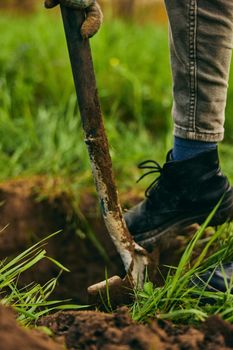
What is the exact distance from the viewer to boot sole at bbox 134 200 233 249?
213 centimetres

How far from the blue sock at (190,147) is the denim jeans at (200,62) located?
0.03 meters

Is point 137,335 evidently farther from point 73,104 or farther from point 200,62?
point 73,104

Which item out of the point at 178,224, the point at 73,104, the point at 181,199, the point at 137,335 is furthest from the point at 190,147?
the point at 73,104

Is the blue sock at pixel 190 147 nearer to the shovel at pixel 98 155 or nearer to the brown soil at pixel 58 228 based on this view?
the shovel at pixel 98 155

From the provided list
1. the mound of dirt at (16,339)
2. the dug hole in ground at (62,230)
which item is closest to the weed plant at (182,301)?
the mound of dirt at (16,339)

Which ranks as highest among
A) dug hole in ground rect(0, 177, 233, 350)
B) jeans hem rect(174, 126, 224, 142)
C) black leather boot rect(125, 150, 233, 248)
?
jeans hem rect(174, 126, 224, 142)

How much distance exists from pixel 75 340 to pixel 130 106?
267 cm

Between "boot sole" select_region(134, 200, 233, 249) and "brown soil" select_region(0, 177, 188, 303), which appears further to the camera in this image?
"brown soil" select_region(0, 177, 188, 303)

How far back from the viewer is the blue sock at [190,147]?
6.53ft

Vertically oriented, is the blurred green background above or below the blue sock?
below

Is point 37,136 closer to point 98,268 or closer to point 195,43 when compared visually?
point 98,268

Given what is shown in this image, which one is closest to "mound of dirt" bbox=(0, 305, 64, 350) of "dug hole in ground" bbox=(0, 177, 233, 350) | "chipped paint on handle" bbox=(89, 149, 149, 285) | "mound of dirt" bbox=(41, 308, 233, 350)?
"mound of dirt" bbox=(41, 308, 233, 350)

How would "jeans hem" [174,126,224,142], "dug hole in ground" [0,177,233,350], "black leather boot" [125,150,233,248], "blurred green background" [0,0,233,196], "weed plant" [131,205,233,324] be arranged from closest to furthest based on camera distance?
"weed plant" [131,205,233,324], "jeans hem" [174,126,224,142], "black leather boot" [125,150,233,248], "dug hole in ground" [0,177,233,350], "blurred green background" [0,0,233,196]

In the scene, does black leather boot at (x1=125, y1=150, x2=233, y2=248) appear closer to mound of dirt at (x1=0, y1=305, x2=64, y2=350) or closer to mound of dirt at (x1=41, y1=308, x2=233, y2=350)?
mound of dirt at (x1=41, y1=308, x2=233, y2=350)
